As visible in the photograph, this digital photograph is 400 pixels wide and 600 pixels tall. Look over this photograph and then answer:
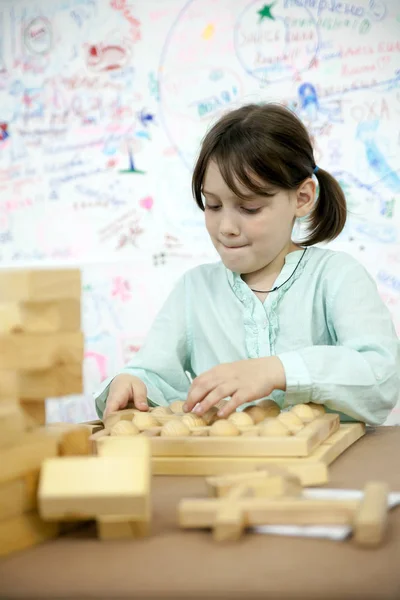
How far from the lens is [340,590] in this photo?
49 cm

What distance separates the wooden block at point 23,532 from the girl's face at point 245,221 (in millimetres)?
779

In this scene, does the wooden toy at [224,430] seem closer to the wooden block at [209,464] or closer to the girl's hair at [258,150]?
the wooden block at [209,464]

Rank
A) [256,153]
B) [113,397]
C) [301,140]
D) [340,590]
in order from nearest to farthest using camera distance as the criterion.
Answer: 1. [340,590]
2. [113,397]
3. [256,153]
4. [301,140]

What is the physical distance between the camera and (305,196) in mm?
1473

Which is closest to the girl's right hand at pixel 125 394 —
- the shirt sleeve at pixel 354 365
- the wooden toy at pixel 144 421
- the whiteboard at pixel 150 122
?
the wooden toy at pixel 144 421

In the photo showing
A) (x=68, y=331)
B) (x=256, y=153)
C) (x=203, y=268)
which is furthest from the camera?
(x=203, y=268)

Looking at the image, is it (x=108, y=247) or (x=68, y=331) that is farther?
(x=108, y=247)

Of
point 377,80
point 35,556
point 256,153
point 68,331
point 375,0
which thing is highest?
point 375,0

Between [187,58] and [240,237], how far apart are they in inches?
81.2

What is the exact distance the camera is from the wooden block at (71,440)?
2.23 ft

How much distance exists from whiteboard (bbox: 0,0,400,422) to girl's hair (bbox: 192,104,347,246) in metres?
1.62

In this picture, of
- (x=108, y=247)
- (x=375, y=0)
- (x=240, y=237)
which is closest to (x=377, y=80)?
(x=375, y=0)

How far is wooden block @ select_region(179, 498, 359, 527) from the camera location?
609 millimetres

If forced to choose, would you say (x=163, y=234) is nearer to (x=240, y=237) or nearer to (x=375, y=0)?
(x=375, y=0)
